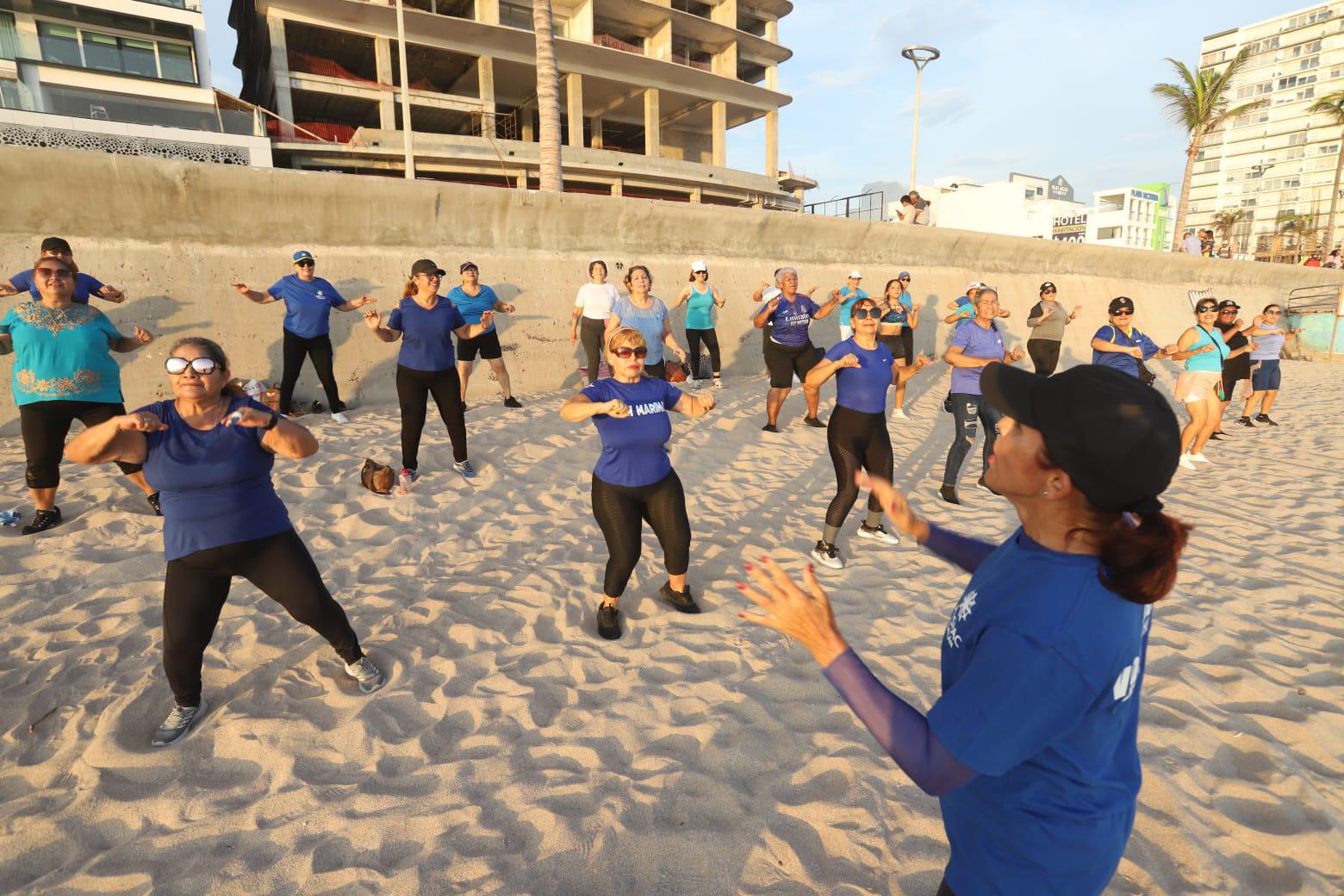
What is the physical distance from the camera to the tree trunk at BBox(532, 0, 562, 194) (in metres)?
12.8

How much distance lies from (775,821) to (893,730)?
1.79 m

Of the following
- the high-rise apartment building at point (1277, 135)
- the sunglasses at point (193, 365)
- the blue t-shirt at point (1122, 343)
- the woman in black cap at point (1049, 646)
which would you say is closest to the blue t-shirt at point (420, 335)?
the sunglasses at point (193, 365)

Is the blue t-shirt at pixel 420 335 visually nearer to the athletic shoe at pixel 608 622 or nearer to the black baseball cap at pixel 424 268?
A: the black baseball cap at pixel 424 268

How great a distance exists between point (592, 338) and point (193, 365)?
6.28 meters

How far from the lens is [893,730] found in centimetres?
125

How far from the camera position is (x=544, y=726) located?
3314 millimetres

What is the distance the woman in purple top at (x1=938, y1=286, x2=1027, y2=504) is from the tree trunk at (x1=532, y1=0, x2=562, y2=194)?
359 inches

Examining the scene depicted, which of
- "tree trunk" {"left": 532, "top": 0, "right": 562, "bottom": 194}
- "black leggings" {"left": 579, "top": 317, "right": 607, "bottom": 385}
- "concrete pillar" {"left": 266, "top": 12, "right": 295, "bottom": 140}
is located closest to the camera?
"black leggings" {"left": 579, "top": 317, "right": 607, "bottom": 385}

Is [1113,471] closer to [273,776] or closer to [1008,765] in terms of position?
[1008,765]

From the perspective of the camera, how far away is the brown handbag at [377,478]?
6024mm

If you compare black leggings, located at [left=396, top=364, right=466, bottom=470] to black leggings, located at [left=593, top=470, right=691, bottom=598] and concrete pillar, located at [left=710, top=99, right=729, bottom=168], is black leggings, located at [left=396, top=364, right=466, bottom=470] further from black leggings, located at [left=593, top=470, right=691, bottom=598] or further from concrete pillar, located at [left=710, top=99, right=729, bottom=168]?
concrete pillar, located at [left=710, top=99, right=729, bottom=168]

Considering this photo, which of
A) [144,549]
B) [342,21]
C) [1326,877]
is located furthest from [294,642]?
[342,21]


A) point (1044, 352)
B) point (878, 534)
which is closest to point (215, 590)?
point (878, 534)

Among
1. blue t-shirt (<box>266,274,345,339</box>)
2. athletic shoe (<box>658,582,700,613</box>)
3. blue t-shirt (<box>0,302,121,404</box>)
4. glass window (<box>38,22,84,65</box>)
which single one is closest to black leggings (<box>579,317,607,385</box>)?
blue t-shirt (<box>266,274,345,339</box>)
